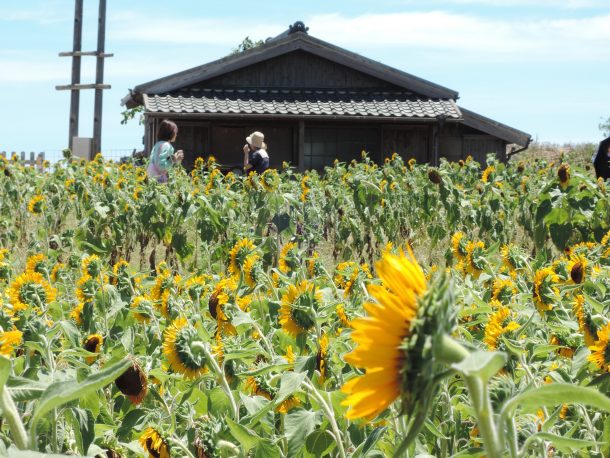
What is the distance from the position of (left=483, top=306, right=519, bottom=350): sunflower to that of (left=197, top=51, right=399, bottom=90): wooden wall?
1697cm

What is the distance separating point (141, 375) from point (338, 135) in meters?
17.2

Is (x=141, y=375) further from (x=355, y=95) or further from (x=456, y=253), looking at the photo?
(x=355, y=95)

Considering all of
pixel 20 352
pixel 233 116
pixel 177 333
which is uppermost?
pixel 233 116

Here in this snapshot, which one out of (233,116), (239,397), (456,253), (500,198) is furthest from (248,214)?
(233,116)

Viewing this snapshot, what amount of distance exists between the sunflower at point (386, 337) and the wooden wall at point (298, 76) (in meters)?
18.2

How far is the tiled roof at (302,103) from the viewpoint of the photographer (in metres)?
17.0

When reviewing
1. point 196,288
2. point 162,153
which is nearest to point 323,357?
point 196,288

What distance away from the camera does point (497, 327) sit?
198 centimetres

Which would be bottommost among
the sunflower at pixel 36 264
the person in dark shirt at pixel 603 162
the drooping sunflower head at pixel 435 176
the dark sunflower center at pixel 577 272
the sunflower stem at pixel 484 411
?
the sunflower at pixel 36 264

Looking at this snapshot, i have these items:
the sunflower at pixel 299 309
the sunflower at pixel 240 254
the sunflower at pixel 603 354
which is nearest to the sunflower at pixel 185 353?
the sunflower at pixel 299 309

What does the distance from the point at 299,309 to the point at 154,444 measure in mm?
554

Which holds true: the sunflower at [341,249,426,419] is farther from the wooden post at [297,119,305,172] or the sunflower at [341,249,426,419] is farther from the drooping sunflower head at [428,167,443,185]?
the wooden post at [297,119,305,172]

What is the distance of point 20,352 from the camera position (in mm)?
2631

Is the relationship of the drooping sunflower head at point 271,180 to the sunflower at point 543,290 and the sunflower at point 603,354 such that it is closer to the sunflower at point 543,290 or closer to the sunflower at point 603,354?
the sunflower at point 543,290
